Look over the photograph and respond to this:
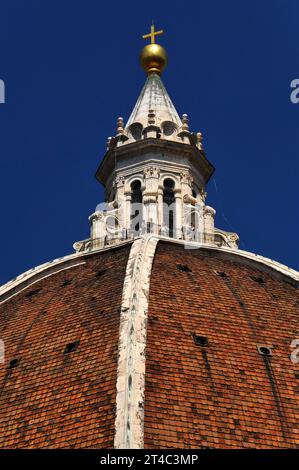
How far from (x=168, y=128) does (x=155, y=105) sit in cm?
94

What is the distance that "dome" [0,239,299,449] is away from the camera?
38938 mm

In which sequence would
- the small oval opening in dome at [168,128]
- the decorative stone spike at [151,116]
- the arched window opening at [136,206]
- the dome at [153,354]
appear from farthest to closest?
the small oval opening in dome at [168,128] < the decorative stone spike at [151,116] < the arched window opening at [136,206] < the dome at [153,354]

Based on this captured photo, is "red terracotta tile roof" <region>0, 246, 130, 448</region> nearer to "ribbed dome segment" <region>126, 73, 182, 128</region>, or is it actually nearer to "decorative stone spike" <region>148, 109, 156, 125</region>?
"decorative stone spike" <region>148, 109, 156, 125</region>

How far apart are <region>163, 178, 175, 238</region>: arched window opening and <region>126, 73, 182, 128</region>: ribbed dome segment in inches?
81.2

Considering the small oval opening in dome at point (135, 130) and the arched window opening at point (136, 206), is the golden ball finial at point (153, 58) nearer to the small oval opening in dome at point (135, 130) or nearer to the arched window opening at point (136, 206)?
the small oval opening in dome at point (135, 130)

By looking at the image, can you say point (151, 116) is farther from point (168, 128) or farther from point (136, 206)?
point (136, 206)

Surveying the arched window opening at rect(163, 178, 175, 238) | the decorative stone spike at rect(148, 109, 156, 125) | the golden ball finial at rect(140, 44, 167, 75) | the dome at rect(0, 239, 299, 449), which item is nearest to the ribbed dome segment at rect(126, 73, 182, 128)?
the decorative stone spike at rect(148, 109, 156, 125)

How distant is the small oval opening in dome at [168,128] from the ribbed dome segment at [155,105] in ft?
0.39

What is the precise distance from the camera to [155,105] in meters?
54.2

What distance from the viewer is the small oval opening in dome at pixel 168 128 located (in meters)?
53.4

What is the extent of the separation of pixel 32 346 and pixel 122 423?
500cm

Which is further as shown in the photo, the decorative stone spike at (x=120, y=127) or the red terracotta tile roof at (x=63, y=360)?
the decorative stone spike at (x=120, y=127)

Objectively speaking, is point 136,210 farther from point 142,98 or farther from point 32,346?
point 32,346

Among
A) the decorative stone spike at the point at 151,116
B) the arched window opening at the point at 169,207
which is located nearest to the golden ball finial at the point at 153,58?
the decorative stone spike at the point at 151,116
